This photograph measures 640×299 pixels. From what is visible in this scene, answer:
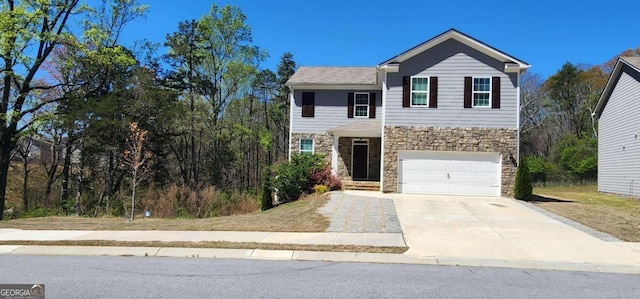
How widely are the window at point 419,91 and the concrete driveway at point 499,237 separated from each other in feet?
18.4

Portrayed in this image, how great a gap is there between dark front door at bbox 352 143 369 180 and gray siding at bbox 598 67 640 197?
13.7m

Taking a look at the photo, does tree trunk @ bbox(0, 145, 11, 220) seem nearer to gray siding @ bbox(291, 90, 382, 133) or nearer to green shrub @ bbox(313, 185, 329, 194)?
gray siding @ bbox(291, 90, 382, 133)

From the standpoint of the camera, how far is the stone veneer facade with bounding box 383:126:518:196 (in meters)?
19.0

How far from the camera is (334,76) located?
955 inches

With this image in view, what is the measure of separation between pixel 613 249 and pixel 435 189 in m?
10.3

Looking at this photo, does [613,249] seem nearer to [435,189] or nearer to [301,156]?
[435,189]

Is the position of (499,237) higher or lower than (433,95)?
lower

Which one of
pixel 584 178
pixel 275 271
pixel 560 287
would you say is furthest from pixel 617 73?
pixel 275 271

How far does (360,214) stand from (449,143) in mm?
7658

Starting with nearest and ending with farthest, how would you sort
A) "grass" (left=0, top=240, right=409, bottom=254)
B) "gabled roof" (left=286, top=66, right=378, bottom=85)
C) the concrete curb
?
the concrete curb < "grass" (left=0, top=240, right=409, bottom=254) < "gabled roof" (left=286, top=66, right=378, bottom=85)

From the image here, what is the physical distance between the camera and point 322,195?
1848 cm

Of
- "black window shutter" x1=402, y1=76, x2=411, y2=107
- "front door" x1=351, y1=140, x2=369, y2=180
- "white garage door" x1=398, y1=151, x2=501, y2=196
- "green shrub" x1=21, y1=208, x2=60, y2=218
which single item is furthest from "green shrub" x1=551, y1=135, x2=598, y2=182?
"green shrub" x1=21, y1=208, x2=60, y2=218

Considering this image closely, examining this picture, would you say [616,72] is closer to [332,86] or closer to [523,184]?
[523,184]

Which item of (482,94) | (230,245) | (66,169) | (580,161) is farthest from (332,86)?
(580,161)
